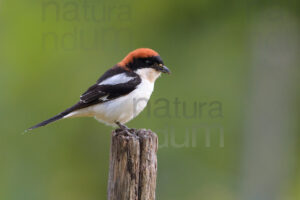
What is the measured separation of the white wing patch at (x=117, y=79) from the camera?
5.09 m

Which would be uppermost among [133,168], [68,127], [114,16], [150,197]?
[114,16]

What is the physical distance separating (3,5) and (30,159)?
3.22m

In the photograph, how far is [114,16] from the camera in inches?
384

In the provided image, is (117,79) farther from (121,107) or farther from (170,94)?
(170,94)

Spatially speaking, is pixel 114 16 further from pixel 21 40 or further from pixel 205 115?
pixel 205 115

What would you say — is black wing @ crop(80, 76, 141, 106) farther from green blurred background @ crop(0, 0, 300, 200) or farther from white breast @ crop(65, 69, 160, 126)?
green blurred background @ crop(0, 0, 300, 200)

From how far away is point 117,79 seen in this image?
16.8ft

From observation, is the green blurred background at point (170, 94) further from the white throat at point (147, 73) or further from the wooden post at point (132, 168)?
the wooden post at point (132, 168)

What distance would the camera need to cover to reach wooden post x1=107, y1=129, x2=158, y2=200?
3709mm

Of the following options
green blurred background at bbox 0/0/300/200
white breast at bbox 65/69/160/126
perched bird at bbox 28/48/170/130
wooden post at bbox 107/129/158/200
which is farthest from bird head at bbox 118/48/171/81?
green blurred background at bbox 0/0/300/200

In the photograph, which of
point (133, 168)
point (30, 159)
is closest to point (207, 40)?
point (30, 159)

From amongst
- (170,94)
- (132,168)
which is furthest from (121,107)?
(170,94)

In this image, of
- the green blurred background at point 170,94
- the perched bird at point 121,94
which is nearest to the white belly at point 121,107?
the perched bird at point 121,94

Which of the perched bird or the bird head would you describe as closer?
the perched bird
